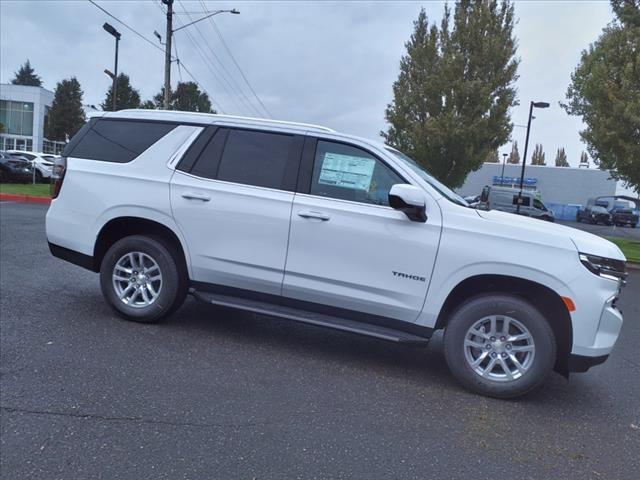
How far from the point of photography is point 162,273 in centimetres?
485

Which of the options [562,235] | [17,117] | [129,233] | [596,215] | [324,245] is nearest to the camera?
[562,235]

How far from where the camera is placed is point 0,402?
339 cm

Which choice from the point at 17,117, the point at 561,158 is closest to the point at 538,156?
the point at 561,158

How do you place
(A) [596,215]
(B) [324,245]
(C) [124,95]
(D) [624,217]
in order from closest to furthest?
(B) [324,245], (A) [596,215], (D) [624,217], (C) [124,95]

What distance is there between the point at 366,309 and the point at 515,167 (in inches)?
1967

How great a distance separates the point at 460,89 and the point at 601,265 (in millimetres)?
19303

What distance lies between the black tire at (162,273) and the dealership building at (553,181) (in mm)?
46542

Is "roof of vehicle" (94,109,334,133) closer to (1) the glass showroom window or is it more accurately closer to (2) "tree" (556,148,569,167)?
(1) the glass showroom window

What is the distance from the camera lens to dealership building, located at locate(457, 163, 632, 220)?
49.2 meters

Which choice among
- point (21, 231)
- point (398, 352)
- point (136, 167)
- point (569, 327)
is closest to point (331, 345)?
point (398, 352)

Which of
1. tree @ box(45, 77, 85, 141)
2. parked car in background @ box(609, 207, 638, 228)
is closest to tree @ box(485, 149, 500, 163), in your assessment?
parked car in background @ box(609, 207, 638, 228)

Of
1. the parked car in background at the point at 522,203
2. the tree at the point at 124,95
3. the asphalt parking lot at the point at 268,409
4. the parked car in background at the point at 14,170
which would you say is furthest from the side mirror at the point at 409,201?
the tree at the point at 124,95

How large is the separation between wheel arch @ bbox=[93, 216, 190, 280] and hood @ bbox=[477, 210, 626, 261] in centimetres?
265

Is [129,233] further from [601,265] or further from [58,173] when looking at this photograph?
[601,265]
